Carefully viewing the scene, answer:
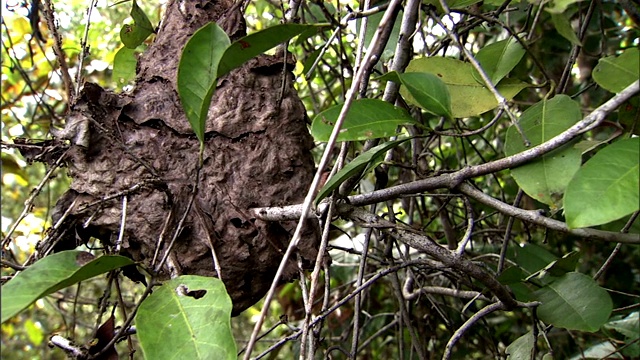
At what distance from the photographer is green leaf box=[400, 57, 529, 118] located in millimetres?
839

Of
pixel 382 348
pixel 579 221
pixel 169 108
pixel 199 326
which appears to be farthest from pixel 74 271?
pixel 382 348

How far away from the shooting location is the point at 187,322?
671mm

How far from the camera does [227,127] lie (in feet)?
3.18

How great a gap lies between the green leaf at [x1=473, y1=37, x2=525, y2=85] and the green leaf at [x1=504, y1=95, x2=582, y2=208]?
109mm

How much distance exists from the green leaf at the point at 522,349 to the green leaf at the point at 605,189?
14.8 inches

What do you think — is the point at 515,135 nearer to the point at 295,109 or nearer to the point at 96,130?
the point at 295,109

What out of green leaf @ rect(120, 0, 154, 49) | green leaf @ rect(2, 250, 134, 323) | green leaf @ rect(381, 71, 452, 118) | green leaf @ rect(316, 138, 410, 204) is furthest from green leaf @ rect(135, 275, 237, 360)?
green leaf @ rect(120, 0, 154, 49)

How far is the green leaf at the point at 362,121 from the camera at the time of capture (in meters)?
0.76

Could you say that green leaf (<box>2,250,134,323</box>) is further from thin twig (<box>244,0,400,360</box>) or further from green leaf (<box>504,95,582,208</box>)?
green leaf (<box>504,95,582,208</box>)

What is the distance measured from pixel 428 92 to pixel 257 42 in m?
0.23

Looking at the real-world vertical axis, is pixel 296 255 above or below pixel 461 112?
below

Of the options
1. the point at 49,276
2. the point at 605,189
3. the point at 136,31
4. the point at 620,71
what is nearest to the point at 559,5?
the point at 620,71

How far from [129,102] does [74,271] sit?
0.40 meters

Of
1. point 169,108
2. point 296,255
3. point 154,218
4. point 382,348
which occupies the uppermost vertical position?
point 169,108
